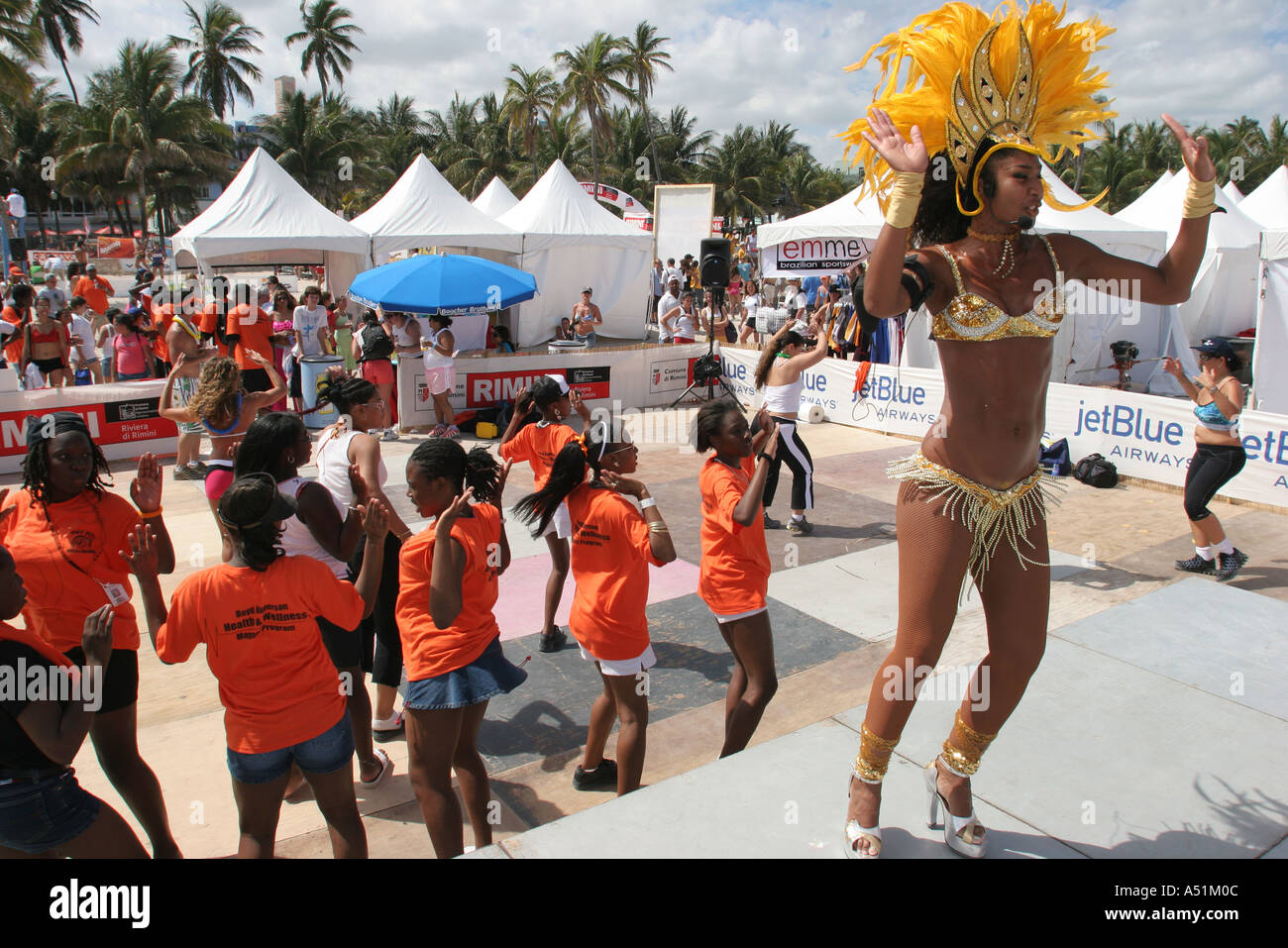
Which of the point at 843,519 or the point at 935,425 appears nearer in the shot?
the point at 935,425

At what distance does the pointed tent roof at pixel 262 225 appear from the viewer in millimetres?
13891

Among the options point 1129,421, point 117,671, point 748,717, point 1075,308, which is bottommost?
point 748,717

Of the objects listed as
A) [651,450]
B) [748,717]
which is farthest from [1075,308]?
[748,717]

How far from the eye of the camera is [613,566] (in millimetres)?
3553

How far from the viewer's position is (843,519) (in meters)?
8.13

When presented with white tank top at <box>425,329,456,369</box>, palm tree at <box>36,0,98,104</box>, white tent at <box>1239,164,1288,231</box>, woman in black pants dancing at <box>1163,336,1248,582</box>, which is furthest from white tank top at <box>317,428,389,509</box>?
palm tree at <box>36,0,98,104</box>

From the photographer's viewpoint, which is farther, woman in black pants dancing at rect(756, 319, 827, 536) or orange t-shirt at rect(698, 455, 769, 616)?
woman in black pants dancing at rect(756, 319, 827, 536)

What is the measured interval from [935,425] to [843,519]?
224 inches

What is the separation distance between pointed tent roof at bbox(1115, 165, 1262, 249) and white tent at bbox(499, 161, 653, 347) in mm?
9902

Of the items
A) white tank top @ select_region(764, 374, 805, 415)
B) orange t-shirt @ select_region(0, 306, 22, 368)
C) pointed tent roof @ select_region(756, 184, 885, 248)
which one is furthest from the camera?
pointed tent roof @ select_region(756, 184, 885, 248)

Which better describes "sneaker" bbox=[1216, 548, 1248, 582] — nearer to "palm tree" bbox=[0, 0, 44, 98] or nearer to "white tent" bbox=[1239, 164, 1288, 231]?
"white tent" bbox=[1239, 164, 1288, 231]

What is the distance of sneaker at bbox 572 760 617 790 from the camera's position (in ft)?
12.6

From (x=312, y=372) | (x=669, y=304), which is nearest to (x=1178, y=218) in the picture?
(x=669, y=304)
